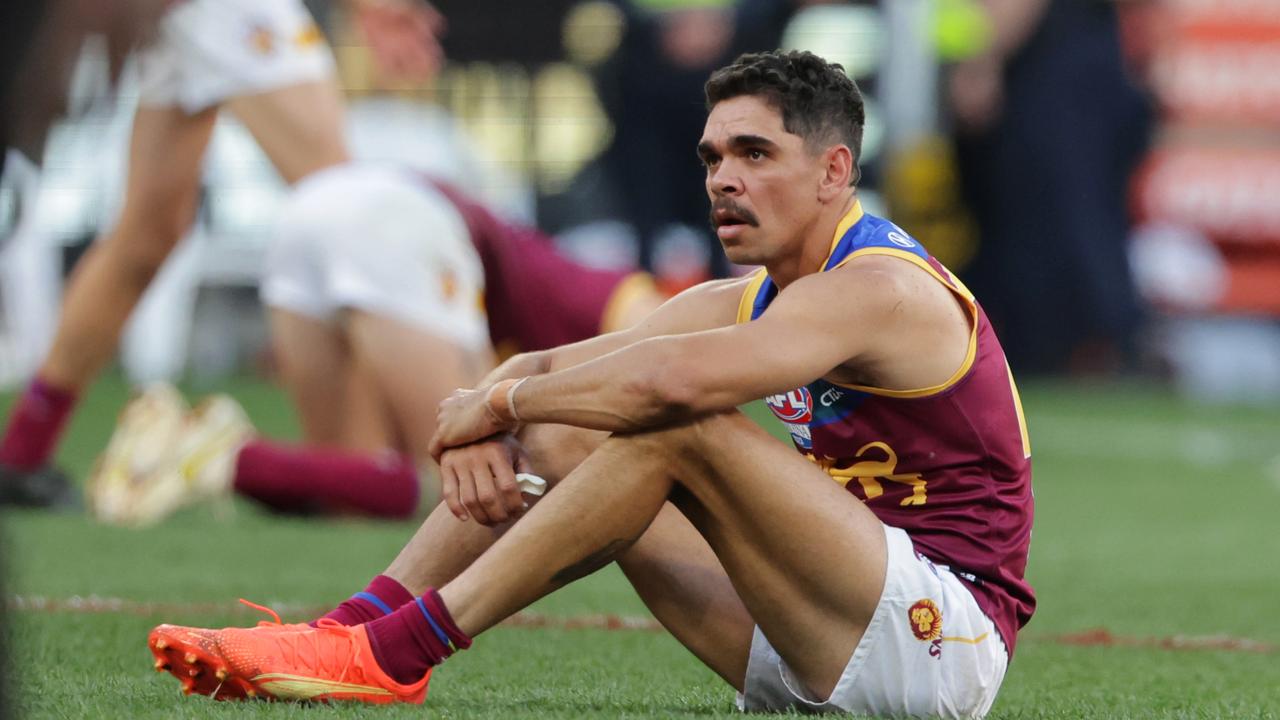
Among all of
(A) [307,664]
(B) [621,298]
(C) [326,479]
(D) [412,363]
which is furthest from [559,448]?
(B) [621,298]

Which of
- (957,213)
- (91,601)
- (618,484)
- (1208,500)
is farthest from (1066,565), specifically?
(957,213)

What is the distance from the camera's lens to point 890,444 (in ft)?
11.4

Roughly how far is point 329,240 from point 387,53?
1.19m

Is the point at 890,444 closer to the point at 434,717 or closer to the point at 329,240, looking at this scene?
the point at 434,717

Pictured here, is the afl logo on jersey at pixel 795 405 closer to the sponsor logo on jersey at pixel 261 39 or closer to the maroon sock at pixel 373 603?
the maroon sock at pixel 373 603

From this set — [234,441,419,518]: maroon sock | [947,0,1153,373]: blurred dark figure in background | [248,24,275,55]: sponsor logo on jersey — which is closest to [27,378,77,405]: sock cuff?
[234,441,419,518]: maroon sock

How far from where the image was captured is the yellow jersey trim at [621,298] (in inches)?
276

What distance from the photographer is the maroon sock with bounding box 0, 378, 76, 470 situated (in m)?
6.86

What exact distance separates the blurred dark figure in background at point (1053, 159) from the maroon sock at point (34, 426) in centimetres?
834

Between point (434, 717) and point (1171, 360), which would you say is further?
point (1171, 360)

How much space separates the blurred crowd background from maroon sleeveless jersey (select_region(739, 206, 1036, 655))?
9.53 metres

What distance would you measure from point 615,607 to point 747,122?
6.99 feet

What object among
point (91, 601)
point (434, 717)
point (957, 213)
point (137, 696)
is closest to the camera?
point (434, 717)

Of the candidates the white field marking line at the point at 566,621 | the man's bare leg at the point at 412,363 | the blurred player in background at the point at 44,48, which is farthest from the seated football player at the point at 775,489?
the man's bare leg at the point at 412,363
